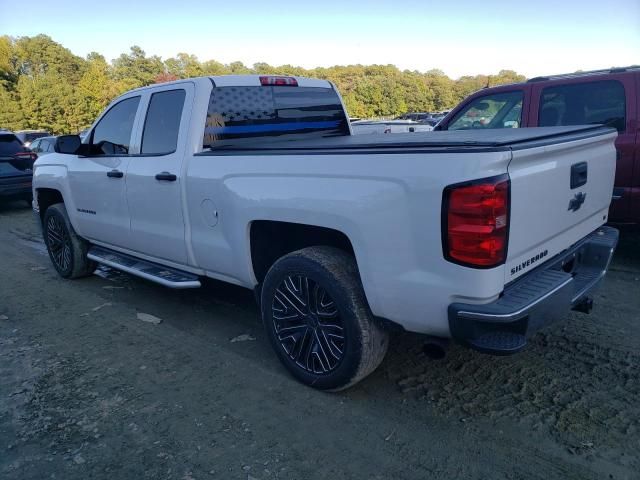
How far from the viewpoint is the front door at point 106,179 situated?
446 cm

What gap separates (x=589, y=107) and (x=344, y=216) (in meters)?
3.99

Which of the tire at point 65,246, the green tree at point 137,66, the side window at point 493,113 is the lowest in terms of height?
the tire at point 65,246

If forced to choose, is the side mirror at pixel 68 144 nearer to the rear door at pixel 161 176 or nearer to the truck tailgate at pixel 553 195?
the rear door at pixel 161 176

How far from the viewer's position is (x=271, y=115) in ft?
13.8

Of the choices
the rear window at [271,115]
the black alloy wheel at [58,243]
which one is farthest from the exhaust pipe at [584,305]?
the black alloy wheel at [58,243]

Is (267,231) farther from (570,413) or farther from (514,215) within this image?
(570,413)

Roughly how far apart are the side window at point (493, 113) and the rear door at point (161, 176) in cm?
369

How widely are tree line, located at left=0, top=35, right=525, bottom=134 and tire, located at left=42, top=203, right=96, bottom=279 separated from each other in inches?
374

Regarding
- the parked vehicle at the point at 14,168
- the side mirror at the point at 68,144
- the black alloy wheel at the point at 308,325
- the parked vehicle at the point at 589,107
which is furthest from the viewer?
the parked vehicle at the point at 14,168

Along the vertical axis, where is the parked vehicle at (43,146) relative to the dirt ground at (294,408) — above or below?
above

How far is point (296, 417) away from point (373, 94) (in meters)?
56.7

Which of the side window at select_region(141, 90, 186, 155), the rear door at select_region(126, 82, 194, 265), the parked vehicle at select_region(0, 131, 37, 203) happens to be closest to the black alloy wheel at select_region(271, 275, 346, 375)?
the rear door at select_region(126, 82, 194, 265)

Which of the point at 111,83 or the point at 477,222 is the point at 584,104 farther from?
the point at 111,83

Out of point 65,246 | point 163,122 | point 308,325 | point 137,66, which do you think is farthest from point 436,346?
point 137,66
